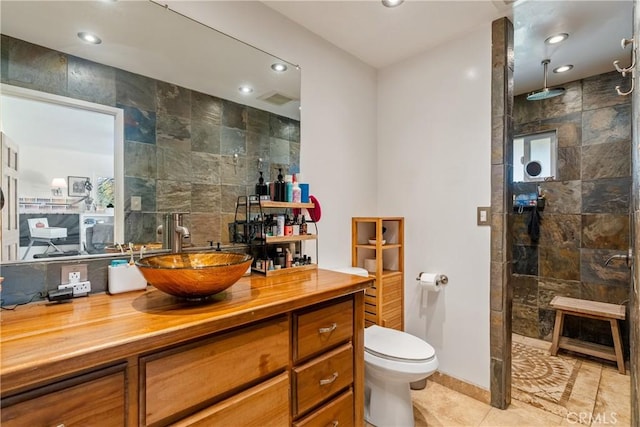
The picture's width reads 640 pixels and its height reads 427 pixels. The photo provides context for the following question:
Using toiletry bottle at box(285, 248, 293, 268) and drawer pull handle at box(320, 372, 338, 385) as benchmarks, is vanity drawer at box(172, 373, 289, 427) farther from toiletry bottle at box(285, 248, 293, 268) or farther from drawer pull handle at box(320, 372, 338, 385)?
toiletry bottle at box(285, 248, 293, 268)

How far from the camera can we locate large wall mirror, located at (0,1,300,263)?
1.10 metres

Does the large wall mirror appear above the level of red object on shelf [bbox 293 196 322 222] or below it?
above

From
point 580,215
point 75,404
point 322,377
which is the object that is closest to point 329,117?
point 322,377

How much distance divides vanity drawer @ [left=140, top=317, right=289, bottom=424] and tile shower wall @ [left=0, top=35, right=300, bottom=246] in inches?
27.8

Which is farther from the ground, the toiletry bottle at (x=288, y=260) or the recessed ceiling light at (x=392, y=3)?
the recessed ceiling light at (x=392, y=3)

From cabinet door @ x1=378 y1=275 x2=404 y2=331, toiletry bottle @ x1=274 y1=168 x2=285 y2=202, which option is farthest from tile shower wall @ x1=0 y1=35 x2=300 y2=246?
cabinet door @ x1=378 y1=275 x2=404 y2=331

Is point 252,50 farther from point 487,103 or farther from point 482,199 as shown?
point 482,199

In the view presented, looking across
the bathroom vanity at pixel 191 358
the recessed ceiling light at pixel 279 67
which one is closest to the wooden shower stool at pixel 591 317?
the bathroom vanity at pixel 191 358

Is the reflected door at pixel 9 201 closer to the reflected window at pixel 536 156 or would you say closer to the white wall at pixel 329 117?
the white wall at pixel 329 117

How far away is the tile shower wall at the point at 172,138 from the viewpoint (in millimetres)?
1162

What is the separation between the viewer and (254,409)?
101 centimetres

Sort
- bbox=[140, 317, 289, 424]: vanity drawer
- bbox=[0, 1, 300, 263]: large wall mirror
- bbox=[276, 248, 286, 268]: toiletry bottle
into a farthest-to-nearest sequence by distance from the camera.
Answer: bbox=[276, 248, 286, 268]: toiletry bottle < bbox=[0, 1, 300, 263]: large wall mirror < bbox=[140, 317, 289, 424]: vanity drawer

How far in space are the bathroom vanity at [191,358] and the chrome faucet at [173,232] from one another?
24cm

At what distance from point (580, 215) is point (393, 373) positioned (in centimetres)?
256
